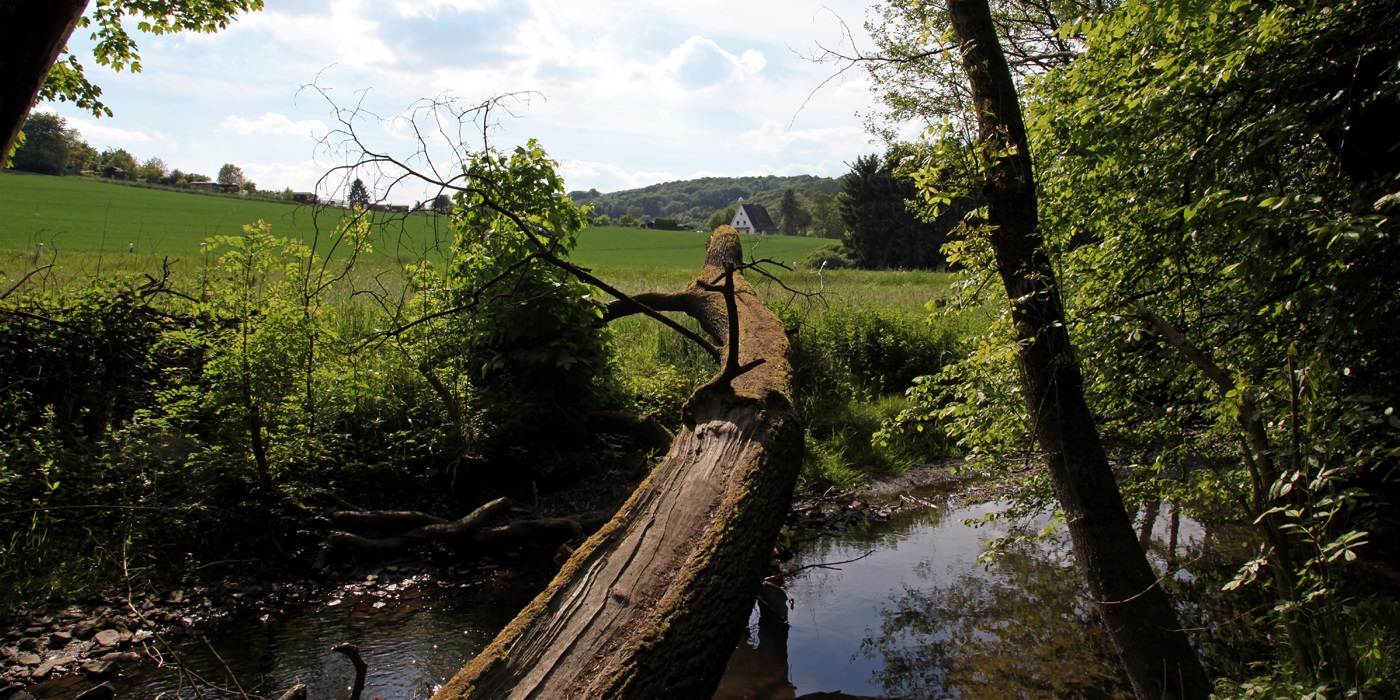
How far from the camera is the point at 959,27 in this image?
402 cm

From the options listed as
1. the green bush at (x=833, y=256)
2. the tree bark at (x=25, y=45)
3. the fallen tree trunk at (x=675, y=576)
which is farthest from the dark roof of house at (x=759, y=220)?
the green bush at (x=833, y=256)

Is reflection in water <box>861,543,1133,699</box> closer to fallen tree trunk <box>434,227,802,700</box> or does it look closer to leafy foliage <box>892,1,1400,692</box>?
leafy foliage <box>892,1,1400,692</box>

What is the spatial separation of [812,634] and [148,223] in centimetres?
2959

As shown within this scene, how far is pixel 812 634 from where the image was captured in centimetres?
568

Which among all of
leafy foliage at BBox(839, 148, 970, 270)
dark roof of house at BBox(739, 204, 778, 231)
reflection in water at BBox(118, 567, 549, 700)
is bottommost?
reflection in water at BBox(118, 567, 549, 700)

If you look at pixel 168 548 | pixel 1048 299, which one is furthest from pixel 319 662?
pixel 1048 299

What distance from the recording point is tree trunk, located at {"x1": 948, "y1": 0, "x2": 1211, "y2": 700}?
12.1 ft

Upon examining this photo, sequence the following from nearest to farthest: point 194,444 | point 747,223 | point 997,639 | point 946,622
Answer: point 997,639 → point 946,622 → point 194,444 → point 747,223

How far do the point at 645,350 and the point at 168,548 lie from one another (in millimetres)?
6165

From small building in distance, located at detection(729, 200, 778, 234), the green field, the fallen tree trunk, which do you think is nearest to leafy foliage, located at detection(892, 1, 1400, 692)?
the fallen tree trunk

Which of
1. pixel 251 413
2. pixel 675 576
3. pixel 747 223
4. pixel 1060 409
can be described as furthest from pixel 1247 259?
pixel 747 223

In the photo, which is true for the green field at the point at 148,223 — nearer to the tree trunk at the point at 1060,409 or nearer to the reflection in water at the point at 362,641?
the reflection in water at the point at 362,641

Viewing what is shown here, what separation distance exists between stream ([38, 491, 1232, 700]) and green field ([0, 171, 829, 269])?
9.94 metres

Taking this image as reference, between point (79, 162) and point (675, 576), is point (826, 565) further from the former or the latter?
point (79, 162)
